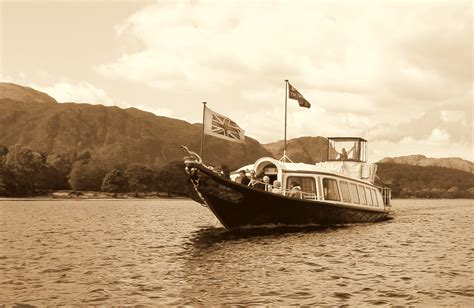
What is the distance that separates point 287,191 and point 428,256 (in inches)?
459

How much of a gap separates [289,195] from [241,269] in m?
16.3

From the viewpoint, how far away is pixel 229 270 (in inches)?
830

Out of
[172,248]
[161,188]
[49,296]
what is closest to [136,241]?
[172,248]

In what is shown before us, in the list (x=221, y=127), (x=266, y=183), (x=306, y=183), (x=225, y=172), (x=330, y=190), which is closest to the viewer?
(x=221, y=127)

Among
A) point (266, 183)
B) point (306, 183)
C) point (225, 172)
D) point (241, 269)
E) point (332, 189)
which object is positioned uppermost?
point (225, 172)

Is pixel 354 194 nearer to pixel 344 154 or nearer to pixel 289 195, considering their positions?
pixel 344 154

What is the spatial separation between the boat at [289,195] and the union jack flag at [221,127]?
192 centimetres

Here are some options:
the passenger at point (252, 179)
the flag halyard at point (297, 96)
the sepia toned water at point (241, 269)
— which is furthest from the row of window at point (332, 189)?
the flag halyard at point (297, 96)

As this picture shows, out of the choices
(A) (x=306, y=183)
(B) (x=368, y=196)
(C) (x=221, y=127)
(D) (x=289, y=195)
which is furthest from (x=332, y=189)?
(C) (x=221, y=127)

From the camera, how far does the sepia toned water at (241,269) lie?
1662 cm

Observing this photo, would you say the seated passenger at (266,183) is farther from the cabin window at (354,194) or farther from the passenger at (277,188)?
the cabin window at (354,194)

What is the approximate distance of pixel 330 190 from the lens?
39531 mm

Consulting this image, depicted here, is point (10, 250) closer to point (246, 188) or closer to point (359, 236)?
point (246, 188)

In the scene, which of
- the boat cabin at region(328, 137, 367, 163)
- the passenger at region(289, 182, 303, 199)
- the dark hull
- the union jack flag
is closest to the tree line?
the boat cabin at region(328, 137, 367, 163)
